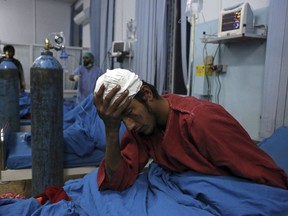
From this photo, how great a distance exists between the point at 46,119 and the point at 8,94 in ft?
3.94

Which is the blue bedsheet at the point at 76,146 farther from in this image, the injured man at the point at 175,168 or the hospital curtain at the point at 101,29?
the hospital curtain at the point at 101,29

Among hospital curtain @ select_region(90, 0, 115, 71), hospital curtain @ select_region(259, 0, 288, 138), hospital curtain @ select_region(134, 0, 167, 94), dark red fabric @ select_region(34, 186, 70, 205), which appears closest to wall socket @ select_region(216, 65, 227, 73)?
hospital curtain @ select_region(259, 0, 288, 138)

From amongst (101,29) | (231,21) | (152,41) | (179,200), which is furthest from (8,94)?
(101,29)

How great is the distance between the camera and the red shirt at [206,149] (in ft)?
3.08

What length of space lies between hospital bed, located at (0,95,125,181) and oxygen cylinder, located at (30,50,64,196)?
0.25 meters

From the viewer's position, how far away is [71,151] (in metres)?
2.38

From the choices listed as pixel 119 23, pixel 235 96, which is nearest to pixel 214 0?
pixel 235 96

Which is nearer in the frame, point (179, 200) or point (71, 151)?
point (179, 200)

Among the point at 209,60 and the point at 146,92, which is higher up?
the point at 209,60

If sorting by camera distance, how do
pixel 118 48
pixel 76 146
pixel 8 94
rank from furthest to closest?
pixel 118 48, pixel 8 94, pixel 76 146

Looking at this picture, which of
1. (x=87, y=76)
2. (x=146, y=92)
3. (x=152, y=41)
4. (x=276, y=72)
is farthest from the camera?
(x=87, y=76)

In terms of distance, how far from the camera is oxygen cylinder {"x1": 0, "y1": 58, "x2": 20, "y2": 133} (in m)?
2.83

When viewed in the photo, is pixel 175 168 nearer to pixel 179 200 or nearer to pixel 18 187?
pixel 179 200

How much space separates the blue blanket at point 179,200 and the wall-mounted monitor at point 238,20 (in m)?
1.31
